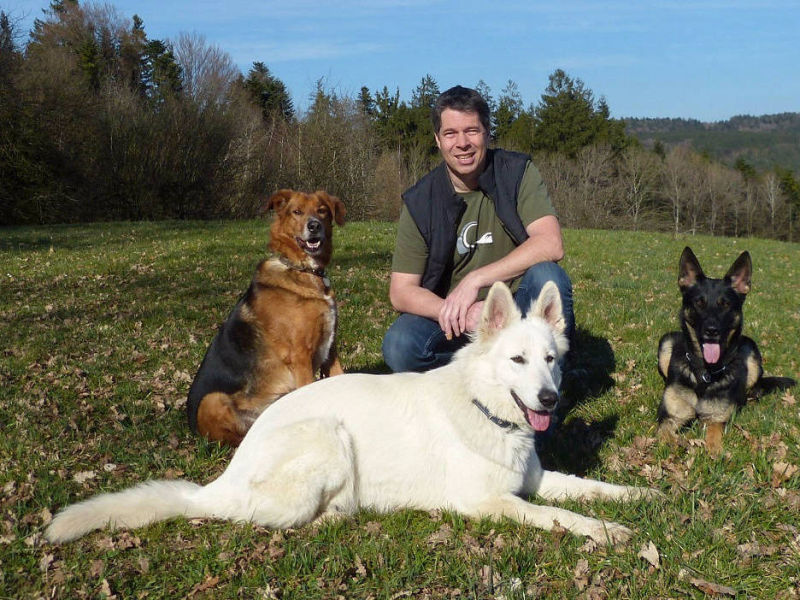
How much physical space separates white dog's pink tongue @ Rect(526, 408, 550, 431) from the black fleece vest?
2084 mm

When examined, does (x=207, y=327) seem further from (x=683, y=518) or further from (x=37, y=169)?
(x=37, y=169)

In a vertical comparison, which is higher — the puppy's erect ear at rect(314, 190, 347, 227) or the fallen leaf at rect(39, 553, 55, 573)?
the puppy's erect ear at rect(314, 190, 347, 227)

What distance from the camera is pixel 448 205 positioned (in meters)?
5.50

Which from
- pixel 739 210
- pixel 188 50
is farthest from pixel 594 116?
pixel 188 50

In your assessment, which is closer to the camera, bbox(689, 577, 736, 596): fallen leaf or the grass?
bbox(689, 577, 736, 596): fallen leaf

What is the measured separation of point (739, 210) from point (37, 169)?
67502mm

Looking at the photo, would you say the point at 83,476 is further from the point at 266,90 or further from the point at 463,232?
the point at 266,90

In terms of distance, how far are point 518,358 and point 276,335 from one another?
2495 millimetres

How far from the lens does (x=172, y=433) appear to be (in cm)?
536

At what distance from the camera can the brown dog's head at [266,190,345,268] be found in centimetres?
603

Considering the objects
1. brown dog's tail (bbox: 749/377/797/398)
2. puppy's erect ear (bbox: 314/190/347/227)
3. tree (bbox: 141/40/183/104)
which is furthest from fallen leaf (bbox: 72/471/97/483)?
tree (bbox: 141/40/183/104)

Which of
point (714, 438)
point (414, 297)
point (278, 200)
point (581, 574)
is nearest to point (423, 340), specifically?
point (414, 297)

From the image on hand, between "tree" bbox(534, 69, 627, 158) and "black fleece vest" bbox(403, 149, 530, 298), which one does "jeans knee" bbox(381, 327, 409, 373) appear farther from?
"tree" bbox(534, 69, 627, 158)

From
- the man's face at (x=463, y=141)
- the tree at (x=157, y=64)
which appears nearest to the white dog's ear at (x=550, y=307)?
the man's face at (x=463, y=141)
